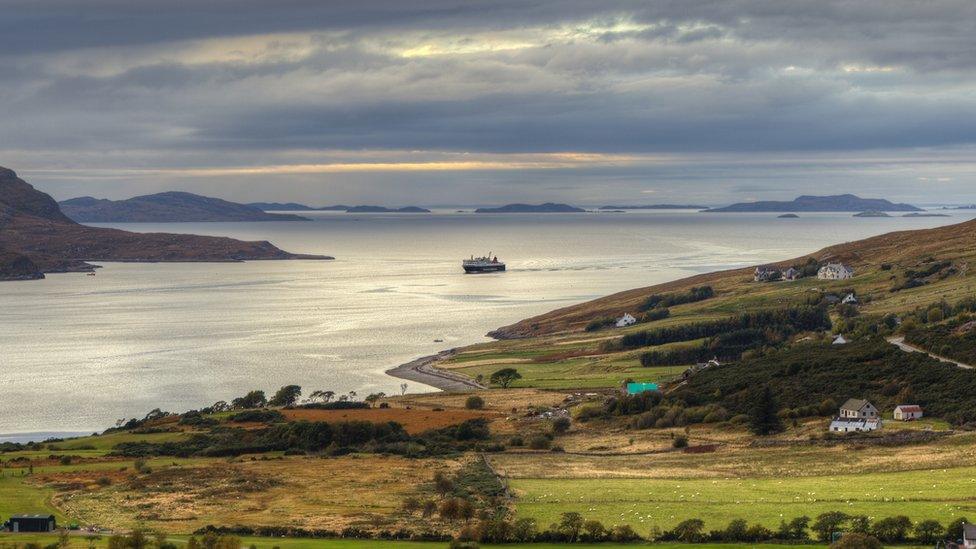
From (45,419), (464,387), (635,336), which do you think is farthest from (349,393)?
(635,336)

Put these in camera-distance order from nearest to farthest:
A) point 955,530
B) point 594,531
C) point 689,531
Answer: point 955,530 < point 689,531 < point 594,531

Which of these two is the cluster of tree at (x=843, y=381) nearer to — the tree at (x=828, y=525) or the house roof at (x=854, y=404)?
the house roof at (x=854, y=404)

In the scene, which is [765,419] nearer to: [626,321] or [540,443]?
[540,443]

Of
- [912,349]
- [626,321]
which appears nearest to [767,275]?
[626,321]

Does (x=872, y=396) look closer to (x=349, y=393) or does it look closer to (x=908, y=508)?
(x=908, y=508)

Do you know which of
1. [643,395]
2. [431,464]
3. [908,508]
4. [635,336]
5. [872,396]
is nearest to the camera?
[908,508]

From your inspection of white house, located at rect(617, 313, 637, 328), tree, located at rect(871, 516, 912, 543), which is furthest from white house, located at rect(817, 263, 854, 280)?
tree, located at rect(871, 516, 912, 543)

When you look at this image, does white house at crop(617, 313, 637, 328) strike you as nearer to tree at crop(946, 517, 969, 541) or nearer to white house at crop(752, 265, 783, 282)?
white house at crop(752, 265, 783, 282)

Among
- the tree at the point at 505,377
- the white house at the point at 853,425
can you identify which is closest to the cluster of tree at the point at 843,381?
the white house at the point at 853,425
